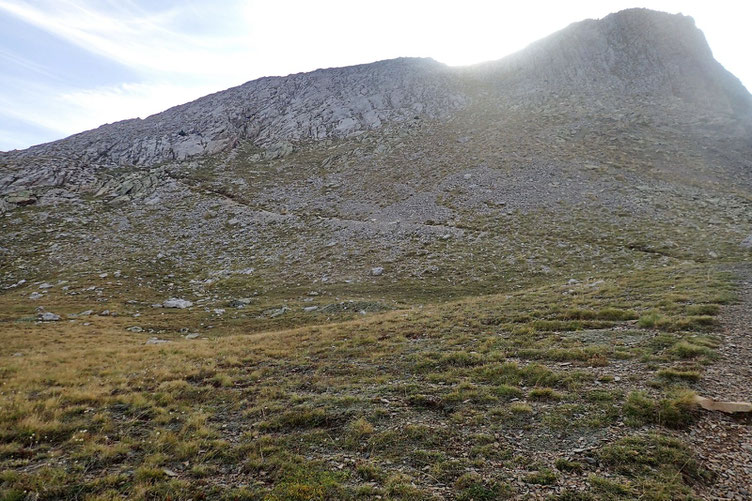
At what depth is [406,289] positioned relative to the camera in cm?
3216

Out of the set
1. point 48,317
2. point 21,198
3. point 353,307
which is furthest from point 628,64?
point 21,198

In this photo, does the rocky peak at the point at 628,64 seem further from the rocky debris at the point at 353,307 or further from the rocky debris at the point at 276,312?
the rocky debris at the point at 276,312

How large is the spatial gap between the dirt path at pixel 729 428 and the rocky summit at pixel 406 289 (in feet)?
0.20

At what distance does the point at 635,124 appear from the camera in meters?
64.4

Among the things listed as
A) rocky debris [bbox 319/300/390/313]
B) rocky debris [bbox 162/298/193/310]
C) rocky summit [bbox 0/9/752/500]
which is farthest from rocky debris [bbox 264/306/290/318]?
rocky debris [bbox 162/298/193/310]

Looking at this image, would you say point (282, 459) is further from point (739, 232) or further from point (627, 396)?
point (739, 232)

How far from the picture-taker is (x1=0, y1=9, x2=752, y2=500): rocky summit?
28.0 ft

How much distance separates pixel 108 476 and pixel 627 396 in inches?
521

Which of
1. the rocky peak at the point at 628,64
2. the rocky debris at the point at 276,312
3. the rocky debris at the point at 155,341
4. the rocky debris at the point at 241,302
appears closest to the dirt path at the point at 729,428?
the rocky debris at the point at 276,312

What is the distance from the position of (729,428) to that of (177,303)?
36.5m

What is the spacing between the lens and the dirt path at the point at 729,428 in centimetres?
676

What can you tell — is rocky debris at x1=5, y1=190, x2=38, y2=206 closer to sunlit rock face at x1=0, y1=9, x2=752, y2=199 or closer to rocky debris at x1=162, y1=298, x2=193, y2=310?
sunlit rock face at x1=0, y1=9, x2=752, y2=199

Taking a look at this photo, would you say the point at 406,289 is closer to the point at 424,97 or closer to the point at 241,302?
the point at 241,302

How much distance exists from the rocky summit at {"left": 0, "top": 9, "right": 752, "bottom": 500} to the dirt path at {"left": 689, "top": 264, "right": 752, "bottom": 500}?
6 centimetres
